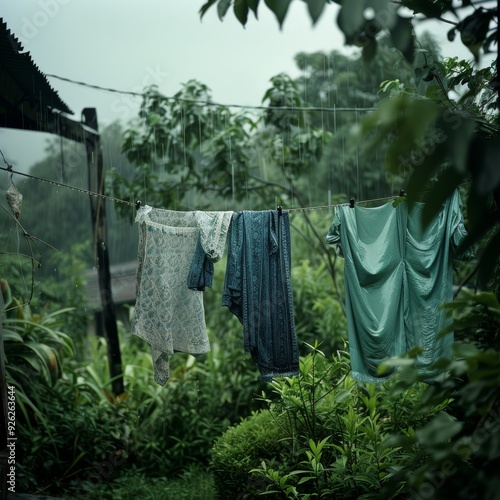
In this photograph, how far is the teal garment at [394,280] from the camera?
3377 millimetres

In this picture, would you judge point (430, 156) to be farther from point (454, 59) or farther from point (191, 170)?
point (191, 170)

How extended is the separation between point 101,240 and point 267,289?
2.15 m

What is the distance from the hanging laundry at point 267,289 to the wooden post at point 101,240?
1969mm

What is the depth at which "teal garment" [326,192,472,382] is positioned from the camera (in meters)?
3.38

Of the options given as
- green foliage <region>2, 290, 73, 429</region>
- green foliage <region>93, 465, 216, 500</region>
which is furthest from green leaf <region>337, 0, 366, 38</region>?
green foliage <region>2, 290, 73, 429</region>

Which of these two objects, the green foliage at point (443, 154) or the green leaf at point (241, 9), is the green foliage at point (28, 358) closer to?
the green leaf at point (241, 9)

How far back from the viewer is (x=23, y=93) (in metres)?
4.45

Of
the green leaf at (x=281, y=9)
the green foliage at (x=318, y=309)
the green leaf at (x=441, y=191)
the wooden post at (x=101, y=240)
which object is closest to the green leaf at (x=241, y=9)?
the green leaf at (x=281, y=9)

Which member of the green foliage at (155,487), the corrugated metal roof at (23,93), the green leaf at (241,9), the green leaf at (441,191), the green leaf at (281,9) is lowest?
the green foliage at (155,487)

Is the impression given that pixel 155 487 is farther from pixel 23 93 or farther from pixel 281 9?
pixel 281 9

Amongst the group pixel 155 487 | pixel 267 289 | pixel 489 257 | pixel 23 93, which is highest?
pixel 23 93

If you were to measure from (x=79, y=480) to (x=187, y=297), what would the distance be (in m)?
1.91

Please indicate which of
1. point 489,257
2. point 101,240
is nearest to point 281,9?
point 489,257

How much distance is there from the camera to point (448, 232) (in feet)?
11.0
